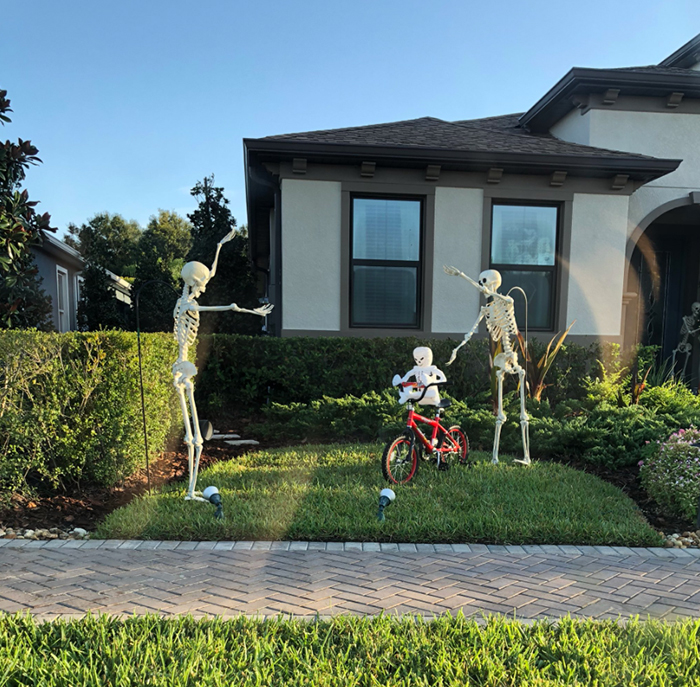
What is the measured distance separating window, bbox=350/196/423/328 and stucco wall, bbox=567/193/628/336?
112 inches

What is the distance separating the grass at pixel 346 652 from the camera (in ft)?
8.21

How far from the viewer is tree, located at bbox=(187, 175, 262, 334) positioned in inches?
619

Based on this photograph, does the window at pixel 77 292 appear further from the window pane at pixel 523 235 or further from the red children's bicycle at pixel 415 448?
the red children's bicycle at pixel 415 448

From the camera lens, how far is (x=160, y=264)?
24.1 m

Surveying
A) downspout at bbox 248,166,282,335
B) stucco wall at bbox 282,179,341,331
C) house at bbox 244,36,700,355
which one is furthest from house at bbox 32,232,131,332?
house at bbox 244,36,700,355

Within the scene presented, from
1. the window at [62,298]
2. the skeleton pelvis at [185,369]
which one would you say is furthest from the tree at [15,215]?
the window at [62,298]

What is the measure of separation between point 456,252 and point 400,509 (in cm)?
592

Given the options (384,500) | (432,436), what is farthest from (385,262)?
(384,500)

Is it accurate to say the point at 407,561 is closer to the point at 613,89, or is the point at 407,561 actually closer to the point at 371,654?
the point at 371,654

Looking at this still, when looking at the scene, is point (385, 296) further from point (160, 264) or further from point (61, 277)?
point (160, 264)

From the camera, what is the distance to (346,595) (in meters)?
3.39

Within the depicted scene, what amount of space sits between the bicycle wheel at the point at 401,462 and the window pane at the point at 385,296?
429cm

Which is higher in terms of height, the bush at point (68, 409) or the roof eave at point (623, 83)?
the roof eave at point (623, 83)

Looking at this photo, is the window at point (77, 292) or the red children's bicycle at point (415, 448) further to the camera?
the window at point (77, 292)
